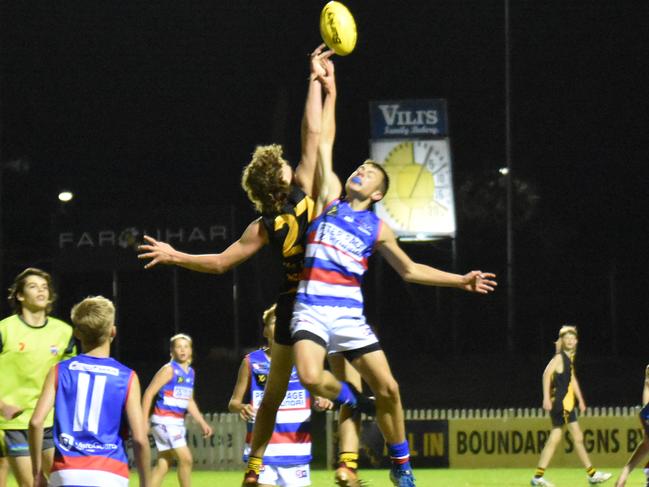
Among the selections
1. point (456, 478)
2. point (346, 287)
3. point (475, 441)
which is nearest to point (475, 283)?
point (346, 287)

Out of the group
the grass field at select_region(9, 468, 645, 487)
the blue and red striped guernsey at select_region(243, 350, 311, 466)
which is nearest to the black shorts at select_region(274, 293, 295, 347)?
the blue and red striped guernsey at select_region(243, 350, 311, 466)

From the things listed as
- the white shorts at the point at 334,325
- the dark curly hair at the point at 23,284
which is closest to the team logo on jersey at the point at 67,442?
the white shorts at the point at 334,325

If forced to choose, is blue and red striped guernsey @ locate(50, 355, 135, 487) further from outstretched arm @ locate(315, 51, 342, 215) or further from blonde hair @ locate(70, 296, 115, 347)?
outstretched arm @ locate(315, 51, 342, 215)

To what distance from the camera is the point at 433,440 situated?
733 inches

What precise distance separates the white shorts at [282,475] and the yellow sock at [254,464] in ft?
5.00

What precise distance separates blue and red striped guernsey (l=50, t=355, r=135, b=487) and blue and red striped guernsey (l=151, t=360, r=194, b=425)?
6853mm

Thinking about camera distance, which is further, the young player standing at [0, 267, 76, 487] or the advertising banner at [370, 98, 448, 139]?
the advertising banner at [370, 98, 448, 139]

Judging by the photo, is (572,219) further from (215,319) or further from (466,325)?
(215,319)

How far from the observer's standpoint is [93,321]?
585 centimetres

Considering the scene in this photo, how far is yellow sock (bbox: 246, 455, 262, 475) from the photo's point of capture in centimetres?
721

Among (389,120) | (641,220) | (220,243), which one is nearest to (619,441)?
(389,120)

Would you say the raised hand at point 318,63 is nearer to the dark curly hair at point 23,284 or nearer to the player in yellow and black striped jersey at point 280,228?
the player in yellow and black striped jersey at point 280,228

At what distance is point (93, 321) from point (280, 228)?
1421 millimetres

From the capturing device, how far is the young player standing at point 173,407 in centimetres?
1246
